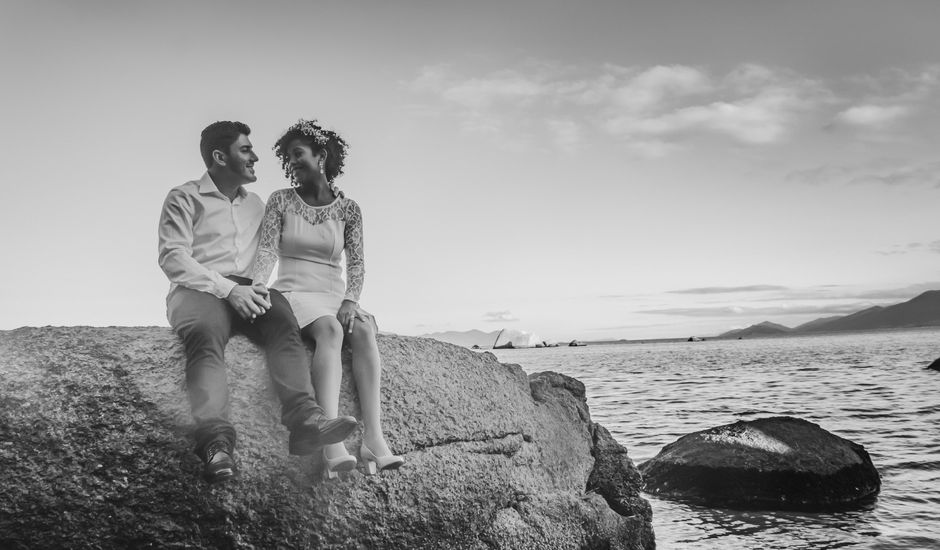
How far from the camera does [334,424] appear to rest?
428 centimetres

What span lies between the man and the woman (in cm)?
17

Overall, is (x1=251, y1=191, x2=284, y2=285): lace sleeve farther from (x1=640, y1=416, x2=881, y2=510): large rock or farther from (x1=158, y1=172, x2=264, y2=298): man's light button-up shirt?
(x1=640, y1=416, x2=881, y2=510): large rock

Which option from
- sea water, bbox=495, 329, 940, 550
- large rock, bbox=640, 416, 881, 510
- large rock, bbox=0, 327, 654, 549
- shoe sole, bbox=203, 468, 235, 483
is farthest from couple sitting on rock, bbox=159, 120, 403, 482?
A: large rock, bbox=640, 416, 881, 510

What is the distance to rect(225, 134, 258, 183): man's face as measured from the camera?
5.25m

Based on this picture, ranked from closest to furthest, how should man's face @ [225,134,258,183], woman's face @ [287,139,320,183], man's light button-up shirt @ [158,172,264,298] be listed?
man's light button-up shirt @ [158,172,264,298] → man's face @ [225,134,258,183] → woman's face @ [287,139,320,183]

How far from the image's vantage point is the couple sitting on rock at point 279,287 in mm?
4484

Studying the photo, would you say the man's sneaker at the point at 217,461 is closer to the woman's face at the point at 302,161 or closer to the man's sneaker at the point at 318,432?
the man's sneaker at the point at 318,432

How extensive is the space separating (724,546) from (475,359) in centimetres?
389

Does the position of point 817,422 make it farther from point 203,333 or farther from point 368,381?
point 203,333

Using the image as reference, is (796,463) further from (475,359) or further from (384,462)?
(384,462)

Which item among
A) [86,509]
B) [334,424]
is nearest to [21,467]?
[86,509]

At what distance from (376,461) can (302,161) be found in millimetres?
2367

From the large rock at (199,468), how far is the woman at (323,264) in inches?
10.6

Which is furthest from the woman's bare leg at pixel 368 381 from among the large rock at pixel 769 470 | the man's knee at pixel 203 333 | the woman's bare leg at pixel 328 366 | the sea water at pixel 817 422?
the large rock at pixel 769 470
